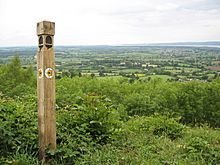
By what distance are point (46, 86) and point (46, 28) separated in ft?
2.62

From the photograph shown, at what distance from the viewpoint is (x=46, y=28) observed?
4.13m

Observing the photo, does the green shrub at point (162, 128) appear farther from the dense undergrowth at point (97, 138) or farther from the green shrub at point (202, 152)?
the green shrub at point (202, 152)

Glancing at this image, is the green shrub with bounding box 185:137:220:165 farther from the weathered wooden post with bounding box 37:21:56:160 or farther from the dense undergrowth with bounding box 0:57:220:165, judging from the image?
the weathered wooden post with bounding box 37:21:56:160

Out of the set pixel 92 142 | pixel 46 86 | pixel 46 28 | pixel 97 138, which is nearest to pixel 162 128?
pixel 97 138

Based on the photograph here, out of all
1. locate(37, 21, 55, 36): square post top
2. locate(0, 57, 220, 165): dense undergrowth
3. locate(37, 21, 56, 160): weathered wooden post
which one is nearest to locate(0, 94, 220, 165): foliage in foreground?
locate(0, 57, 220, 165): dense undergrowth

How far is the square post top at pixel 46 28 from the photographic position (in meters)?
4.12

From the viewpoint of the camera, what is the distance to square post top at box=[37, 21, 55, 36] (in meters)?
4.12

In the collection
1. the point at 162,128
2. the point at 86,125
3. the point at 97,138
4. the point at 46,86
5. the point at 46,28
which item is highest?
the point at 46,28

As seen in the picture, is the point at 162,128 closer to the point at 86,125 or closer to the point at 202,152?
the point at 202,152

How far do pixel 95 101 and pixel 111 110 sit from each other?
0.34 metres

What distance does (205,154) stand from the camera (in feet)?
15.4

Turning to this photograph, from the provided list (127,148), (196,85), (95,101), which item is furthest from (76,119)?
(196,85)

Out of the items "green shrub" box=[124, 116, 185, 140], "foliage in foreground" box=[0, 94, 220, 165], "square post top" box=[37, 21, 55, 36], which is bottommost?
"green shrub" box=[124, 116, 185, 140]

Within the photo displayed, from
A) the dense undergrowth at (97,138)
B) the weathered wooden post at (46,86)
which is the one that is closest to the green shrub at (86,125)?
the dense undergrowth at (97,138)
